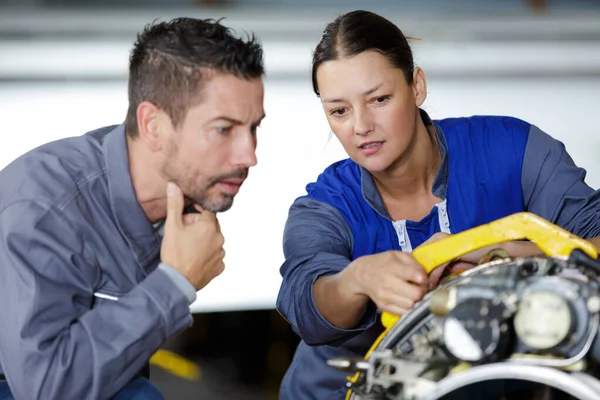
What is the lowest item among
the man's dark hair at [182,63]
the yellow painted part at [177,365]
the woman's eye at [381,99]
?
the yellow painted part at [177,365]

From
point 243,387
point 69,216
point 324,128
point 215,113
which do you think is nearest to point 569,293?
point 215,113

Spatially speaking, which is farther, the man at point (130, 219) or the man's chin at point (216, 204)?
the man's chin at point (216, 204)

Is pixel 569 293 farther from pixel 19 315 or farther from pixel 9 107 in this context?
pixel 9 107

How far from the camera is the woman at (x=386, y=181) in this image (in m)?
1.20

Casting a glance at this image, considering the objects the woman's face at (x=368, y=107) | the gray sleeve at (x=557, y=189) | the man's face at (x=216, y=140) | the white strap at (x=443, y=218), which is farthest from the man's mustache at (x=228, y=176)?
the gray sleeve at (x=557, y=189)

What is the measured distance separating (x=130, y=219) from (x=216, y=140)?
0.15 metres

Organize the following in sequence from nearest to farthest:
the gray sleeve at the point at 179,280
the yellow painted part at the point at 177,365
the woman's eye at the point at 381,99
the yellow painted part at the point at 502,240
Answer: the yellow painted part at the point at 502,240 < the gray sleeve at the point at 179,280 < the woman's eye at the point at 381,99 < the yellow painted part at the point at 177,365

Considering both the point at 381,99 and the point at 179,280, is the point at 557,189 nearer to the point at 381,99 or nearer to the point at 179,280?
the point at 381,99

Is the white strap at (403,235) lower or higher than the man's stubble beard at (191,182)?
lower

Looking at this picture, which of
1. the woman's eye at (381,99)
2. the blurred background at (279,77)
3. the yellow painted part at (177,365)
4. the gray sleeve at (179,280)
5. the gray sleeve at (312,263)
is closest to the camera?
the gray sleeve at (179,280)

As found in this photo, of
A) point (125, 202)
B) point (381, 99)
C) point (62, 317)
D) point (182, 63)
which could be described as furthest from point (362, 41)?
point (62, 317)

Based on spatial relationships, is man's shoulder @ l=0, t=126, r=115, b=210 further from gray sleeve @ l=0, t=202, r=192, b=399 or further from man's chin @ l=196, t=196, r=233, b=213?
man's chin @ l=196, t=196, r=233, b=213

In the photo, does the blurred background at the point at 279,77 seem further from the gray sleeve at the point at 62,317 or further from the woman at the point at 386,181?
the gray sleeve at the point at 62,317

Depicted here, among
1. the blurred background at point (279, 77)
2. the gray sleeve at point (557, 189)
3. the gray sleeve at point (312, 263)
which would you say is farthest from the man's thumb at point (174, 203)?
the blurred background at point (279, 77)
